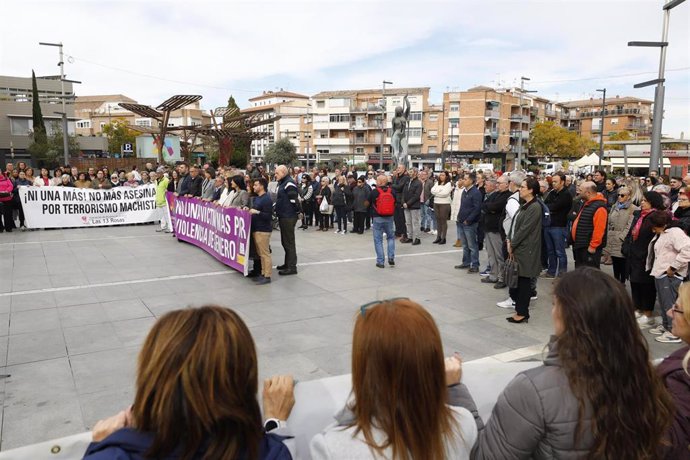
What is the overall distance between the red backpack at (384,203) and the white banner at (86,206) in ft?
31.4

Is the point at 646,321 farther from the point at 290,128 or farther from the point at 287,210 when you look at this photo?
the point at 290,128

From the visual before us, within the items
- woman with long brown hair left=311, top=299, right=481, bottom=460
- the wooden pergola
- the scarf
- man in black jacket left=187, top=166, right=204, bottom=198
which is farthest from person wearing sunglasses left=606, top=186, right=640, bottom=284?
the wooden pergola

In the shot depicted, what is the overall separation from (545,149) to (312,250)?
6559cm

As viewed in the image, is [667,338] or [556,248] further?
[556,248]

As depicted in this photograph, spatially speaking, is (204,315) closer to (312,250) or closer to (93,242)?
(312,250)

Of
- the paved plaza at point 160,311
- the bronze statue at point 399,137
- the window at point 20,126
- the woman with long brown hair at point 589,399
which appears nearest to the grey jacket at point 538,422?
the woman with long brown hair at point 589,399

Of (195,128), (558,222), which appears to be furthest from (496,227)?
(195,128)

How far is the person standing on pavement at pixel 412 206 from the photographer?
41.6ft

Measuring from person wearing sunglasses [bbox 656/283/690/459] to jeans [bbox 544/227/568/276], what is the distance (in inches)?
288

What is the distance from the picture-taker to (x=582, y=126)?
4461 inches

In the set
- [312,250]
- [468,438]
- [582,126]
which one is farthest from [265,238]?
[582,126]

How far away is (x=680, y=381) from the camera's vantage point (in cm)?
210

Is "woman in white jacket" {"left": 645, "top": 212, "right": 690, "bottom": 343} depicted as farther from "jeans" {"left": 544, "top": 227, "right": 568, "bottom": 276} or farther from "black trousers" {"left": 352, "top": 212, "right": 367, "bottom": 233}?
"black trousers" {"left": 352, "top": 212, "right": 367, "bottom": 233}

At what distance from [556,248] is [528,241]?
10.6ft
